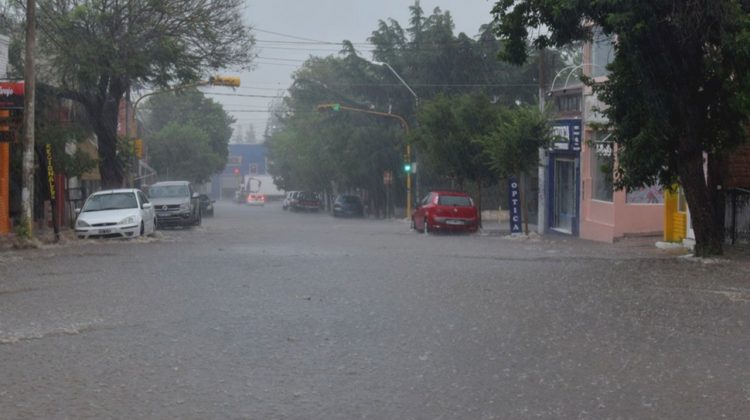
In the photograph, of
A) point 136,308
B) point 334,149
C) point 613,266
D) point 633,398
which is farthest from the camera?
point 334,149

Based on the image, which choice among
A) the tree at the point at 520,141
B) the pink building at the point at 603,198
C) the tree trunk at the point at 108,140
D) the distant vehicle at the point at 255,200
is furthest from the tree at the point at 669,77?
the distant vehicle at the point at 255,200

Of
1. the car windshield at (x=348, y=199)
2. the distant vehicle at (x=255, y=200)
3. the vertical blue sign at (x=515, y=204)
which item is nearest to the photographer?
the vertical blue sign at (x=515, y=204)

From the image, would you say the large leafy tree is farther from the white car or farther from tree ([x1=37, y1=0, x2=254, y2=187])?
the white car

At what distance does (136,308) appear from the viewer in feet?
44.6

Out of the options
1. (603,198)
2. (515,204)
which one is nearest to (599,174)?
(603,198)

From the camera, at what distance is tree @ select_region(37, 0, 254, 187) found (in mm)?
32125

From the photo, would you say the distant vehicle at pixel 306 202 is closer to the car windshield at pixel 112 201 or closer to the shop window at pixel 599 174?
the shop window at pixel 599 174

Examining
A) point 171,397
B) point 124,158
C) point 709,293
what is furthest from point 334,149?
point 171,397

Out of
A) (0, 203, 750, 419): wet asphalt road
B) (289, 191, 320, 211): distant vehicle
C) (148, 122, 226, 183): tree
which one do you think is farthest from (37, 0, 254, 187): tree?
(148, 122, 226, 183): tree

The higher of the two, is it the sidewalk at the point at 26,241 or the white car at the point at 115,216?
the white car at the point at 115,216

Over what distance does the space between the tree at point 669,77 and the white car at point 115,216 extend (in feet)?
38.5

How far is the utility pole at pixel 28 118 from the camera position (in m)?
24.8

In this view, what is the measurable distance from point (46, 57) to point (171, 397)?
27710 mm

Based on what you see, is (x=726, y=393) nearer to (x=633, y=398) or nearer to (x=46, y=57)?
(x=633, y=398)
